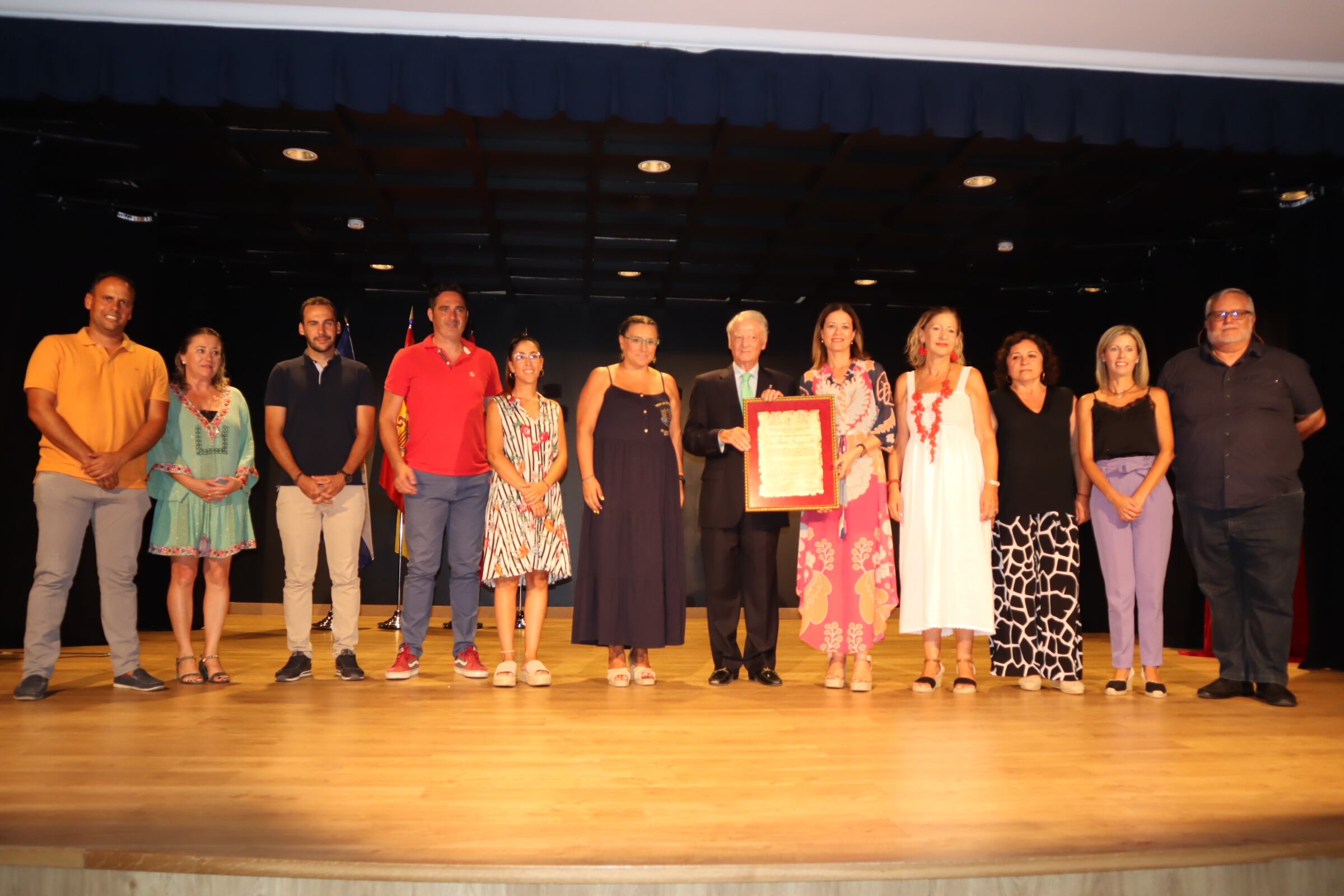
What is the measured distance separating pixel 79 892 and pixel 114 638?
90.3 inches

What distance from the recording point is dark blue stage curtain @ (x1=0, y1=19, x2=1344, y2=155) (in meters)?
4.52

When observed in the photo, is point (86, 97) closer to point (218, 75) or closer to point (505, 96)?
point (218, 75)

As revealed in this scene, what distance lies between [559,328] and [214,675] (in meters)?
5.74

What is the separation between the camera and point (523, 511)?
167 inches

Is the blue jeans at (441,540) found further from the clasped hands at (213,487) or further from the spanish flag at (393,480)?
the spanish flag at (393,480)

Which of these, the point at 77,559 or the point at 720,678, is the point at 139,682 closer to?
the point at 77,559

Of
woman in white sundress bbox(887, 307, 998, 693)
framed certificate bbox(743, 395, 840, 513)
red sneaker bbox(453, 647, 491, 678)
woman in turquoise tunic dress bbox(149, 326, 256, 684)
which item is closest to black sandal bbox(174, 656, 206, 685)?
woman in turquoise tunic dress bbox(149, 326, 256, 684)

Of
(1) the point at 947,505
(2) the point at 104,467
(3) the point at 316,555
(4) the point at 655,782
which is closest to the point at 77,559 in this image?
(2) the point at 104,467

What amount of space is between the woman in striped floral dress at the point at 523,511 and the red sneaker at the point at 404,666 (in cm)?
46

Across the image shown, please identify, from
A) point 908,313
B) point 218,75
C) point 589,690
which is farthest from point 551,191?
point 908,313

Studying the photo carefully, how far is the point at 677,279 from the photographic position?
8695 millimetres

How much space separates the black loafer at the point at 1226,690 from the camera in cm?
410

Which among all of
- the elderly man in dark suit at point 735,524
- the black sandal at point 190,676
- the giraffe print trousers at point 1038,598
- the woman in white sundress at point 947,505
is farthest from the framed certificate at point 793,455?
the black sandal at point 190,676

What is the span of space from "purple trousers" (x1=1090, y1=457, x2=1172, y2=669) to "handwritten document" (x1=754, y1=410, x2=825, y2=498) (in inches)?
52.5
